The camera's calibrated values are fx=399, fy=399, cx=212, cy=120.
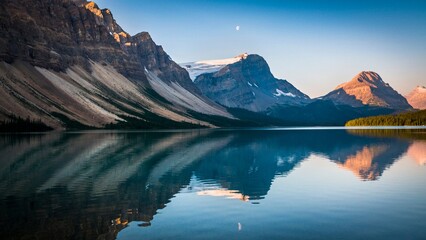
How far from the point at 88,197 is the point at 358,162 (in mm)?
42673

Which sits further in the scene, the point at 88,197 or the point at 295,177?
the point at 295,177

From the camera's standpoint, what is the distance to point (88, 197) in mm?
34906

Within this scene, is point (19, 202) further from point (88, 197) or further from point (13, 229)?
point (13, 229)

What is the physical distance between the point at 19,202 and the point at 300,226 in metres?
22.6

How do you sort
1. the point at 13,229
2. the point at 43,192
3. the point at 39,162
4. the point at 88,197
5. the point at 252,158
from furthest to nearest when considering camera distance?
the point at 252,158 → the point at 39,162 → the point at 43,192 → the point at 88,197 → the point at 13,229

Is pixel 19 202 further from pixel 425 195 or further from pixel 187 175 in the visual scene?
pixel 425 195

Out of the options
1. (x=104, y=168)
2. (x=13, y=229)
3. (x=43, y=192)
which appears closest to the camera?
(x=13, y=229)

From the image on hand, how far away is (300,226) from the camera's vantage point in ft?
82.8

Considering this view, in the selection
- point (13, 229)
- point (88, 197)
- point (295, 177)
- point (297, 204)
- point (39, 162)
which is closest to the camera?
point (13, 229)

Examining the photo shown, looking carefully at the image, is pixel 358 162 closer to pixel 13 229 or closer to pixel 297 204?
pixel 297 204

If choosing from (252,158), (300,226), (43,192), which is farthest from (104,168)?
(300,226)

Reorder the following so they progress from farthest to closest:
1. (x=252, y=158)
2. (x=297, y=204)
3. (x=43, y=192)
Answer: (x=252, y=158), (x=43, y=192), (x=297, y=204)

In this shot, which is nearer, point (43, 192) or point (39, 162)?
point (43, 192)

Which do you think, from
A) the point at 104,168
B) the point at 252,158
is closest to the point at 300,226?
the point at 104,168
